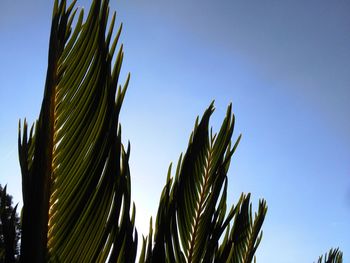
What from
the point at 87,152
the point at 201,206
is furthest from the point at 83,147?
the point at 201,206

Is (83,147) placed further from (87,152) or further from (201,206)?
(201,206)

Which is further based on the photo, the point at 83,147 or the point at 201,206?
the point at 201,206

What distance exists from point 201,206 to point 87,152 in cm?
77

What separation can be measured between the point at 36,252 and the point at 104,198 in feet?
0.95

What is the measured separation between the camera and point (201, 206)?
5.75ft

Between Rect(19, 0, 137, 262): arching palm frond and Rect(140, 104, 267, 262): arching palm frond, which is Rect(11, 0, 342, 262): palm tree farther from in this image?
Rect(140, 104, 267, 262): arching palm frond

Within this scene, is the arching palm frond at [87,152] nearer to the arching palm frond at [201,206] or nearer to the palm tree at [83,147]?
the palm tree at [83,147]

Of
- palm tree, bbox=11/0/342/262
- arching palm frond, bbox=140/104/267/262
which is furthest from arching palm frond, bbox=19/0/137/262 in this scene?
arching palm frond, bbox=140/104/267/262

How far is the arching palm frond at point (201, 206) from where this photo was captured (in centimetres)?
150

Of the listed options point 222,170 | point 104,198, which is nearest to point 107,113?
point 104,198

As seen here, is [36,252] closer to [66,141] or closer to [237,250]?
[66,141]

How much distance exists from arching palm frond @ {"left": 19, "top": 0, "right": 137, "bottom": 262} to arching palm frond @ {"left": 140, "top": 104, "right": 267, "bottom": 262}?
0.30m

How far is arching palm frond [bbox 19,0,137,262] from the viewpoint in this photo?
1.10 meters

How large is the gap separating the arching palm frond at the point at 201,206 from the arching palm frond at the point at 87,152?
297 millimetres
